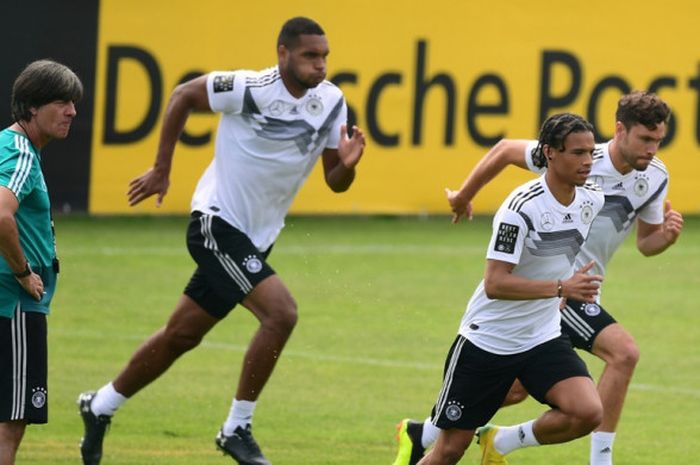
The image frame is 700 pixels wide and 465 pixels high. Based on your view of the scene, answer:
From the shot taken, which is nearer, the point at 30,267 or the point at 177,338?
the point at 30,267

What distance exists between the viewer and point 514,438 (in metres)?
9.20

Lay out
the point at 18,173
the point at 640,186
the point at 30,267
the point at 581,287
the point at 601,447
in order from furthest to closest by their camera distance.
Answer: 1. the point at 640,186
2. the point at 601,447
3. the point at 581,287
4. the point at 30,267
5. the point at 18,173

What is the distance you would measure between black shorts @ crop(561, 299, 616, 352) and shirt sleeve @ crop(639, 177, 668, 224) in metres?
0.75

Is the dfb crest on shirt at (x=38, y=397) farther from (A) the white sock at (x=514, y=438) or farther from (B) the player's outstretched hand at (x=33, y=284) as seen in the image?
(A) the white sock at (x=514, y=438)

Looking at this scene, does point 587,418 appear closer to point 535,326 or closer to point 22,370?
point 535,326

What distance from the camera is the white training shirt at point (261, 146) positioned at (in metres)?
10.2

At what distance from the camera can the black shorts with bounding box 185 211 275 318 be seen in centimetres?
990

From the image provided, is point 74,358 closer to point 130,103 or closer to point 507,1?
point 130,103

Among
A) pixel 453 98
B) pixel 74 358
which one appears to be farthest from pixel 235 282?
pixel 453 98

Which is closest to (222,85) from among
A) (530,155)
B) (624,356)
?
(530,155)

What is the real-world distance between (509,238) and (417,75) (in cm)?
1258

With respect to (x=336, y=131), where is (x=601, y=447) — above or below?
below

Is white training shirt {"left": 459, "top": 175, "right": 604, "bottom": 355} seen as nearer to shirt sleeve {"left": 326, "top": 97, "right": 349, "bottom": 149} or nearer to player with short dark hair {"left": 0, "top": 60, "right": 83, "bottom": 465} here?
shirt sleeve {"left": 326, "top": 97, "right": 349, "bottom": 149}

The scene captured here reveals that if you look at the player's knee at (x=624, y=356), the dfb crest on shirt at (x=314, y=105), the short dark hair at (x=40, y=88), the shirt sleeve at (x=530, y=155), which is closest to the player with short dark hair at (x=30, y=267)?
the short dark hair at (x=40, y=88)
